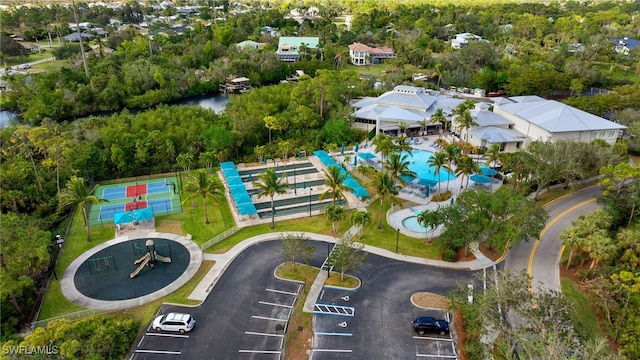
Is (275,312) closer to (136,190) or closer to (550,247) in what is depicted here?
(550,247)

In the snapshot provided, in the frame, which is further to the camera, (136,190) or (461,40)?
(461,40)

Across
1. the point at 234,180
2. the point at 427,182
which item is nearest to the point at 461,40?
the point at 427,182

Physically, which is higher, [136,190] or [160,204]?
[136,190]

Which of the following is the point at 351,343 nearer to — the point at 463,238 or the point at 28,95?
the point at 463,238

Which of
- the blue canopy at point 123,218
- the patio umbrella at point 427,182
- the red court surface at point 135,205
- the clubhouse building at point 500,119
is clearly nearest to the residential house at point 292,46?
the clubhouse building at point 500,119

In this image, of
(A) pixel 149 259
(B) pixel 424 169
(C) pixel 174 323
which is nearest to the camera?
(C) pixel 174 323

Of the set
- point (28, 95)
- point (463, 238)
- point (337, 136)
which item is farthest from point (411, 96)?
point (28, 95)

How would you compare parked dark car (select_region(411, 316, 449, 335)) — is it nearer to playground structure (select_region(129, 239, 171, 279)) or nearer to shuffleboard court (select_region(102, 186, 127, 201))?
playground structure (select_region(129, 239, 171, 279))
